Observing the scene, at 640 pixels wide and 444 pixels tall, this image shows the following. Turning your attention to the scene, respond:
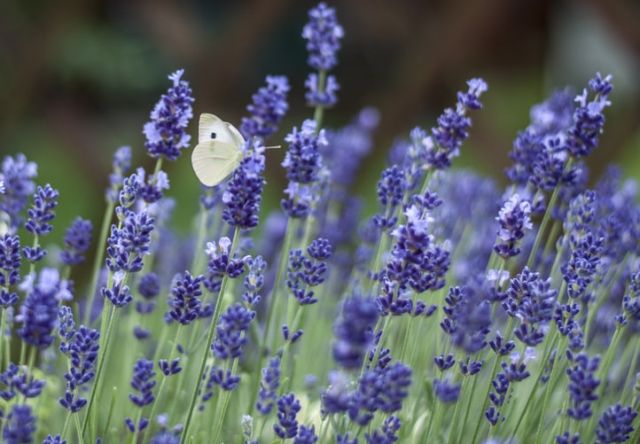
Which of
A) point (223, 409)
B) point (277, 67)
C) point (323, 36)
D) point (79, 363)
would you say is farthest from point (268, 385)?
point (277, 67)

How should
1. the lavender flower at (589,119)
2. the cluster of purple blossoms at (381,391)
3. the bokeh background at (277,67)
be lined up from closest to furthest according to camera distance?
the cluster of purple blossoms at (381,391), the lavender flower at (589,119), the bokeh background at (277,67)

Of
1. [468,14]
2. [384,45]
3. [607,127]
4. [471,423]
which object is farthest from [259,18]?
[471,423]

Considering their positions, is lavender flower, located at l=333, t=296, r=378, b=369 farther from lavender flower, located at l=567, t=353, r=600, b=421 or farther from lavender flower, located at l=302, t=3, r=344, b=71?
lavender flower, located at l=302, t=3, r=344, b=71

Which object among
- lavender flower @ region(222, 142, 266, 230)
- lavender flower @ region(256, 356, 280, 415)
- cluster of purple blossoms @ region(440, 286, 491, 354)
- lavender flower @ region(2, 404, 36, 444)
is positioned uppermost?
lavender flower @ region(222, 142, 266, 230)

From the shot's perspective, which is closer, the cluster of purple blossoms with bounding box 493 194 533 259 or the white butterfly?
the cluster of purple blossoms with bounding box 493 194 533 259

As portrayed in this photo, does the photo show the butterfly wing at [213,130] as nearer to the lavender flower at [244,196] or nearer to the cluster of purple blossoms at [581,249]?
the lavender flower at [244,196]

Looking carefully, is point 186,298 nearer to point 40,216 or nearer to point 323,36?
point 40,216

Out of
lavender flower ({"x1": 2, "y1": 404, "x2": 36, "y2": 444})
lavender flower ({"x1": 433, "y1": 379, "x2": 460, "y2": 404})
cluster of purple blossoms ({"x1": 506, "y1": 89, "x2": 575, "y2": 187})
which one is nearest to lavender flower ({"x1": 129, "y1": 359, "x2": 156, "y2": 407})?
lavender flower ({"x1": 2, "y1": 404, "x2": 36, "y2": 444})

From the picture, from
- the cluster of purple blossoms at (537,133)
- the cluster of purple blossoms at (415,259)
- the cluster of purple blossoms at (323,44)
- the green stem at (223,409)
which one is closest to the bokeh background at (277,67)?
the cluster of purple blossoms at (537,133)
